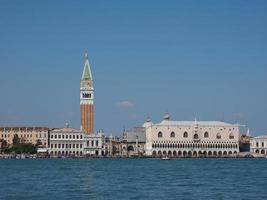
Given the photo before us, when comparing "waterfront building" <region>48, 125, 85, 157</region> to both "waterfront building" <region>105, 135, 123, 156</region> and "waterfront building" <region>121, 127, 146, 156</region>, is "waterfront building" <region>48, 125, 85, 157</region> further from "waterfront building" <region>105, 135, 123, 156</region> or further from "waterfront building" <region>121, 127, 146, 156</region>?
"waterfront building" <region>121, 127, 146, 156</region>

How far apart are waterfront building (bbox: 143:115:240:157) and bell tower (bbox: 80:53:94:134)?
10.7 m

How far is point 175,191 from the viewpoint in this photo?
34.1 m

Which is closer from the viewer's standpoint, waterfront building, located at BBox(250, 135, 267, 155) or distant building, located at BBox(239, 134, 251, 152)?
waterfront building, located at BBox(250, 135, 267, 155)

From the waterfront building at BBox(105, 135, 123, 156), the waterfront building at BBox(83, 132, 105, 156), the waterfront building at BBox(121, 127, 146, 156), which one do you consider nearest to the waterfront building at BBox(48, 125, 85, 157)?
the waterfront building at BBox(83, 132, 105, 156)

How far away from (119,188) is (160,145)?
285 feet

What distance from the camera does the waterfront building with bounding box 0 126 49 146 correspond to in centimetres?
12038

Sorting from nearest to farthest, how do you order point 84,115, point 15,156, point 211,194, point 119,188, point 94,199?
1. point 94,199
2. point 211,194
3. point 119,188
4. point 15,156
5. point 84,115

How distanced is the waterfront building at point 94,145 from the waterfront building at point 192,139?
28.4 feet

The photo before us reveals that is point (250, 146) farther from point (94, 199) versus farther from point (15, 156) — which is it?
point (94, 199)

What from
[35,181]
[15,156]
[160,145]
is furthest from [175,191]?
[160,145]

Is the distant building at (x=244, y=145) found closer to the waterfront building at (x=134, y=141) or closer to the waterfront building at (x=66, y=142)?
the waterfront building at (x=134, y=141)

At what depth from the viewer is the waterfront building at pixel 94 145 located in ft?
395

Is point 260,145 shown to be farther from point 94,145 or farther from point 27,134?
point 27,134

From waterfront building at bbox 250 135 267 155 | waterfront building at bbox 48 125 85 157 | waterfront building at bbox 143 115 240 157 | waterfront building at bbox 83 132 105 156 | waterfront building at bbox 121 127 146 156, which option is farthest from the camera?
waterfront building at bbox 121 127 146 156
